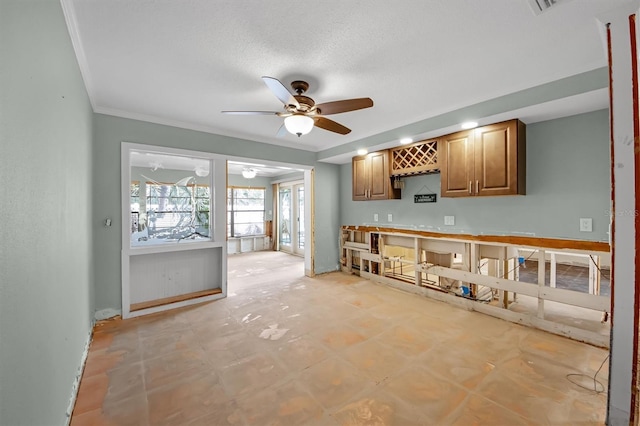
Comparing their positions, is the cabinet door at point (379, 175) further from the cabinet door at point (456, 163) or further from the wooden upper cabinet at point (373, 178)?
the cabinet door at point (456, 163)

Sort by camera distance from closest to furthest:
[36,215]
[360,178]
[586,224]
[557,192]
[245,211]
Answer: [36,215]
[586,224]
[557,192]
[360,178]
[245,211]

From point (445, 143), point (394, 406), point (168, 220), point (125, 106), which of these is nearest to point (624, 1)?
point (445, 143)

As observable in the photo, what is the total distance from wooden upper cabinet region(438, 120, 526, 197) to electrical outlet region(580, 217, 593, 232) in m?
0.61

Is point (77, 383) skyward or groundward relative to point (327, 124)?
groundward

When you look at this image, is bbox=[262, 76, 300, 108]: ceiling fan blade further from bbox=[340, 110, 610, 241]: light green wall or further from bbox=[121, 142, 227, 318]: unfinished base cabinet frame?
bbox=[340, 110, 610, 241]: light green wall

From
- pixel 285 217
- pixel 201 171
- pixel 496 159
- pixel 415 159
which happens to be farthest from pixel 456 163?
pixel 285 217

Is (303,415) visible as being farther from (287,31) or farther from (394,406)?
(287,31)

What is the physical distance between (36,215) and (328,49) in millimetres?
2032

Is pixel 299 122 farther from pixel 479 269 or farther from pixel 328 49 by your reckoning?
pixel 479 269

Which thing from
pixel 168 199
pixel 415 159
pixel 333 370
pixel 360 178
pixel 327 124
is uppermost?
pixel 327 124

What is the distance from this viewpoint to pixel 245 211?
805cm

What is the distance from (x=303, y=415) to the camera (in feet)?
5.53

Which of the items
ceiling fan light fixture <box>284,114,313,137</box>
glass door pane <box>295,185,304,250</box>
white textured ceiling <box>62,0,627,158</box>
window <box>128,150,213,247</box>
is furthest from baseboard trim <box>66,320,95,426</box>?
glass door pane <box>295,185,304,250</box>

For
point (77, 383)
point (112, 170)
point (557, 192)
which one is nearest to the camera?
point (77, 383)
